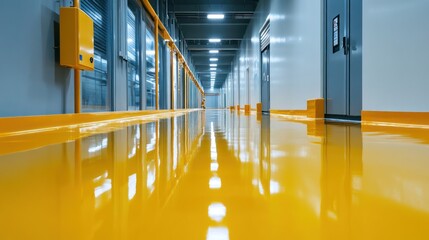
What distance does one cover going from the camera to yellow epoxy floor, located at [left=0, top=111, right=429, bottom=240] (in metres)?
Result: 0.48

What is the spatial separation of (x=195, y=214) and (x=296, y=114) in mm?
6013

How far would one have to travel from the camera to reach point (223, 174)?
91 cm

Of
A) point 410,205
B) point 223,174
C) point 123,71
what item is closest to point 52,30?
point 123,71

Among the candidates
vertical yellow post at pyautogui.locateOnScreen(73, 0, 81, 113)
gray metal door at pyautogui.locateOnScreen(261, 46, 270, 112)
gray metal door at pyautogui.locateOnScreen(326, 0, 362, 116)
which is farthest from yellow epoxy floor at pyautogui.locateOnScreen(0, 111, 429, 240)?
gray metal door at pyautogui.locateOnScreen(261, 46, 270, 112)

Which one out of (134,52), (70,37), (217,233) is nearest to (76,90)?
(70,37)

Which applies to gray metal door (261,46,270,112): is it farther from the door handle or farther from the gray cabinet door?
the door handle

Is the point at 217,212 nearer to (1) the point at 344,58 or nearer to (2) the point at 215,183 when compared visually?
(2) the point at 215,183

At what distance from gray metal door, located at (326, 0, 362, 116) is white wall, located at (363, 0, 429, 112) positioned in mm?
418

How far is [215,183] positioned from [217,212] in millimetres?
231

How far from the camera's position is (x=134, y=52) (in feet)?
21.1

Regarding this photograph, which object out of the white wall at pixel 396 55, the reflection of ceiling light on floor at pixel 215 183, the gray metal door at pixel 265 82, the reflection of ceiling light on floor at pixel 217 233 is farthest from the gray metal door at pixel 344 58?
the gray metal door at pixel 265 82

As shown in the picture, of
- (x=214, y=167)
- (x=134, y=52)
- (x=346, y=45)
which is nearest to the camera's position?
(x=214, y=167)

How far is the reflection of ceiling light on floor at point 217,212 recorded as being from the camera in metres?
0.53

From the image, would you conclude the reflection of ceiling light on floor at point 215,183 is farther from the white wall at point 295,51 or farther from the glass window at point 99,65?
the white wall at point 295,51
